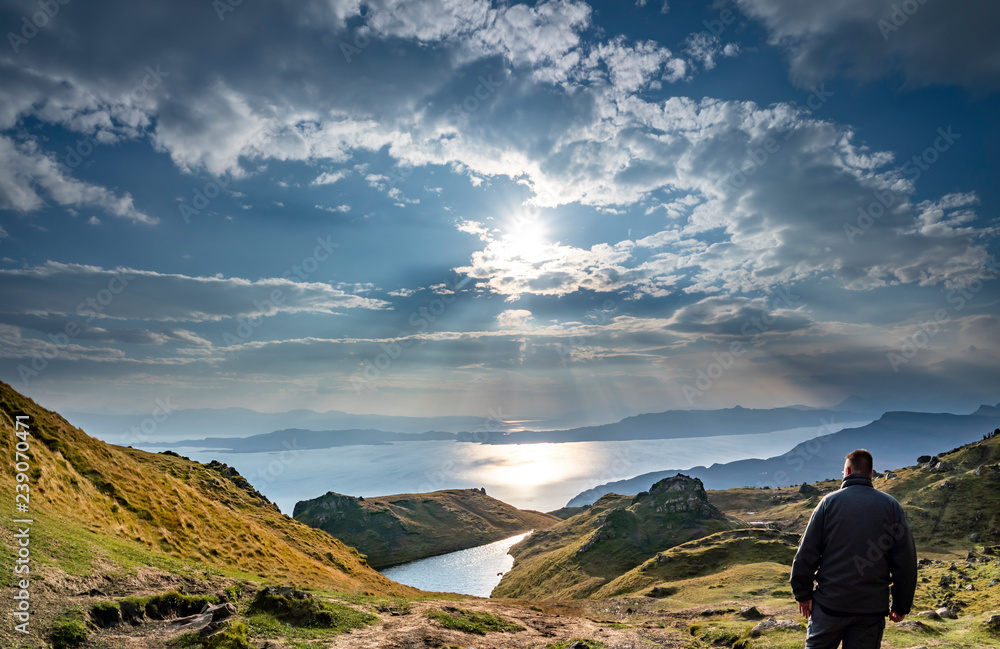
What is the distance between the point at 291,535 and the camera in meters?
75.6

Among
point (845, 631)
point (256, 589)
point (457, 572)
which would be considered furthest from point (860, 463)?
point (457, 572)

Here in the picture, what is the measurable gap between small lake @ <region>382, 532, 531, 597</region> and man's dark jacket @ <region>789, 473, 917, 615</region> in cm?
14481

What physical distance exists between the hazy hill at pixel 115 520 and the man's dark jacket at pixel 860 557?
28707 millimetres

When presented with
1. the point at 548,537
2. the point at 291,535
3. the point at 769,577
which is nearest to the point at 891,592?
the point at 769,577

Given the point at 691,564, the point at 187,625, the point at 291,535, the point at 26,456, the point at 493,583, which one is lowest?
the point at 493,583

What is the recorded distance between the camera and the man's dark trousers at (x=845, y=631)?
9.27 m

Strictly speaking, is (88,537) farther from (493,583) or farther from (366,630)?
(493,583)

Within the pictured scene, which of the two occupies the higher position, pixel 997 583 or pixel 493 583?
pixel 997 583

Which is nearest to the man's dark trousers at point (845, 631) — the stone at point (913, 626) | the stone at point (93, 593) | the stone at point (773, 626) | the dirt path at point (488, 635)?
the dirt path at point (488, 635)

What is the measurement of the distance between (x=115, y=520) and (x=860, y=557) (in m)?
47.1

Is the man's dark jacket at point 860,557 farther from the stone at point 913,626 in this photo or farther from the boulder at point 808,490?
the boulder at point 808,490

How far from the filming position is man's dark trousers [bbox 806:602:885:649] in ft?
30.4

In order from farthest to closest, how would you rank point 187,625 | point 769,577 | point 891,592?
point 769,577 < point 187,625 < point 891,592

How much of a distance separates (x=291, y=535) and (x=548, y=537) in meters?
143
